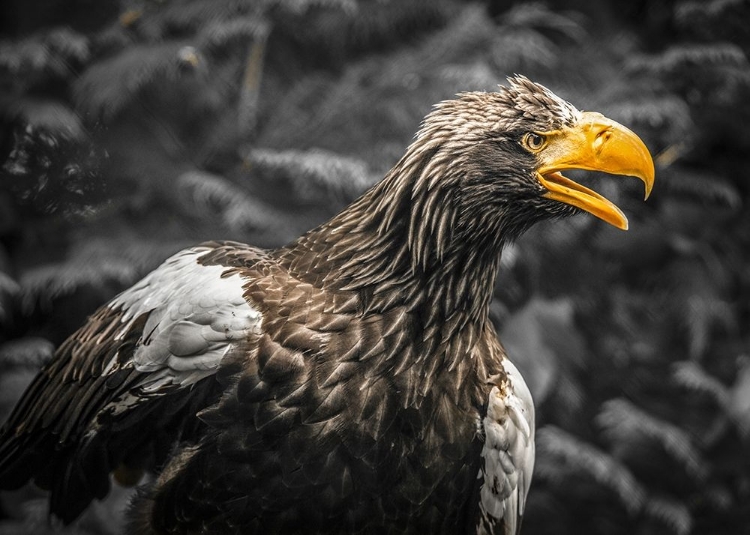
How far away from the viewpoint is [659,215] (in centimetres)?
563

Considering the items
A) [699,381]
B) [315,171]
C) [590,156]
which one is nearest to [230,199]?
[315,171]

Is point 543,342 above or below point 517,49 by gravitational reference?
below

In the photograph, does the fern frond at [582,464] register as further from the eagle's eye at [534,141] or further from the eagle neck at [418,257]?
the eagle's eye at [534,141]

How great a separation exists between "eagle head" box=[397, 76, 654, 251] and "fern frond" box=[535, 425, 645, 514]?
248 centimetres

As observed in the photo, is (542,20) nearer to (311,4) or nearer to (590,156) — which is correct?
(311,4)

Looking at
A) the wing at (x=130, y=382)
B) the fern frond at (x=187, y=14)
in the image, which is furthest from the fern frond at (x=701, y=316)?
the wing at (x=130, y=382)

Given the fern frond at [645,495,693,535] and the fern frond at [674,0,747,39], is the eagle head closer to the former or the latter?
the fern frond at [645,495,693,535]

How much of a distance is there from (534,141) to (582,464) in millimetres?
2717

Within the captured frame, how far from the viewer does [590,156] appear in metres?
2.43

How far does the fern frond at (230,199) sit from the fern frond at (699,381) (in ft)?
8.06

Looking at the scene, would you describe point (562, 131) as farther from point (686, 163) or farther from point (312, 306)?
point (686, 163)

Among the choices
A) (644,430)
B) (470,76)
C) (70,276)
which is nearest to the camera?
(70,276)

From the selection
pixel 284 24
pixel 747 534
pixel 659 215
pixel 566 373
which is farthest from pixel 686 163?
pixel 284 24

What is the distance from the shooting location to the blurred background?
4445 mm
